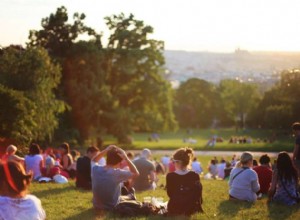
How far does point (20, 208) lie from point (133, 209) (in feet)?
15.4

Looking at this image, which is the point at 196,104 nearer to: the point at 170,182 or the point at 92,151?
the point at 92,151

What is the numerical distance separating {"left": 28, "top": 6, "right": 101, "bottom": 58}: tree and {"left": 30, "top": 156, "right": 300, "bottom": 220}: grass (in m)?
31.0

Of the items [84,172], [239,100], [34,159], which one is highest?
[239,100]

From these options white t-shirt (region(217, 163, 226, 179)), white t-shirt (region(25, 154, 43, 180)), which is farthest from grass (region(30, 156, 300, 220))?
white t-shirt (region(217, 163, 226, 179))

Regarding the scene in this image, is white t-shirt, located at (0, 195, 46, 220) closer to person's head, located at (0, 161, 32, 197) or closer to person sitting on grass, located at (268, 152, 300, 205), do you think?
person's head, located at (0, 161, 32, 197)

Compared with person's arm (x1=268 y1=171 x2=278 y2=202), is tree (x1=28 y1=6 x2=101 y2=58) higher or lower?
higher

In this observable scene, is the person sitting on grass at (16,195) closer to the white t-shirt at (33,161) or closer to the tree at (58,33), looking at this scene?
the white t-shirt at (33,161)

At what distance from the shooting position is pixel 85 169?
46.0 ft

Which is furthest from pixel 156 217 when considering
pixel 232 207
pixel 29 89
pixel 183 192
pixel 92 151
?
pixel 29 89

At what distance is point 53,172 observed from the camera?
16.2 meters

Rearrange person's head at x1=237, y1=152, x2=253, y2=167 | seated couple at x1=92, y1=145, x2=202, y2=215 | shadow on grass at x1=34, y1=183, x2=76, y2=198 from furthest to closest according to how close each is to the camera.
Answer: shadow on grass at x1=34, y1=183, x2=76, y2=198 < person's head at x1=237, y1=152, x2=253, y2=167 < seated couple at x1=92, y1=145, x2=202, y2=215

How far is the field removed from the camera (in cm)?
1007

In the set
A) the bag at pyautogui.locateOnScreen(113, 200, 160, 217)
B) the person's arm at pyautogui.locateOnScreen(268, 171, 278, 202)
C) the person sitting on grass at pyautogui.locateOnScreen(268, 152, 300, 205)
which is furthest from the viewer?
the person's arm at pyautogui.locateOnScreen(268, 171, 278, 202)

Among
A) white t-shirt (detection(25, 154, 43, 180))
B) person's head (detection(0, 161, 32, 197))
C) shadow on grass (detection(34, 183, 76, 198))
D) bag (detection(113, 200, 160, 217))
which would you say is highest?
person's head (detection(0, 161, 32, 197))
